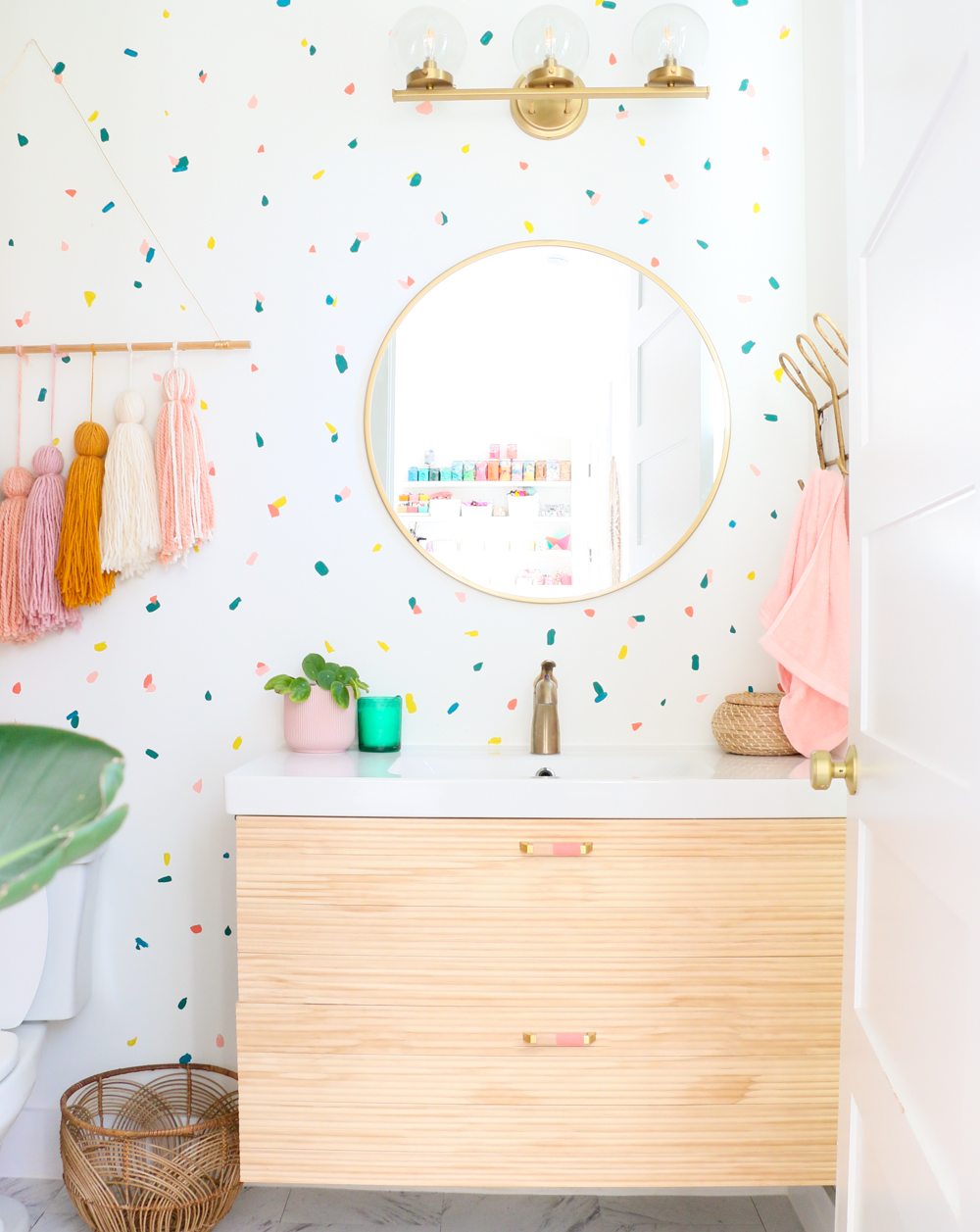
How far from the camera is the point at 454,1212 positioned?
71.1 inches

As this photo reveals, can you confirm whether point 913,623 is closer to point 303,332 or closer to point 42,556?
point 303,332

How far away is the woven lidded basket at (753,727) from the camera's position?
1.74 m

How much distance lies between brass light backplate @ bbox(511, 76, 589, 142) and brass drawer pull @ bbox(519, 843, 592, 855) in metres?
1.47

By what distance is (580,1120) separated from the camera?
149cm

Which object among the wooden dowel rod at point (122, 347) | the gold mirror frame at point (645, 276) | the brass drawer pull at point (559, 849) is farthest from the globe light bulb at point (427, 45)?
the brass drawer pull at point (559, 849)

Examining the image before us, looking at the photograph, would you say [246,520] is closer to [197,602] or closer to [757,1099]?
[197,602]

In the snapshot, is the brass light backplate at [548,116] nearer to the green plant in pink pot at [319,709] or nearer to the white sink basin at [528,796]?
the green plant in pink pot at [319,709]

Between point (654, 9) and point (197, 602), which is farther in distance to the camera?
point (197, 602)

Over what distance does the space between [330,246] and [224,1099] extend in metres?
1.81

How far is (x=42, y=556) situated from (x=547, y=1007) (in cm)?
134

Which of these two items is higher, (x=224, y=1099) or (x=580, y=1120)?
(x=580, y=1120)

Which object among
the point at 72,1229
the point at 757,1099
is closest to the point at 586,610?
Result: the point at 757,1099

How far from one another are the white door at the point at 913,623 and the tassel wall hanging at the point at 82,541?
4.92 feet

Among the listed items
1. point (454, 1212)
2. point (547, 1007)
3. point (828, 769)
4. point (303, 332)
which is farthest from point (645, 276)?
point (454, 1212)
